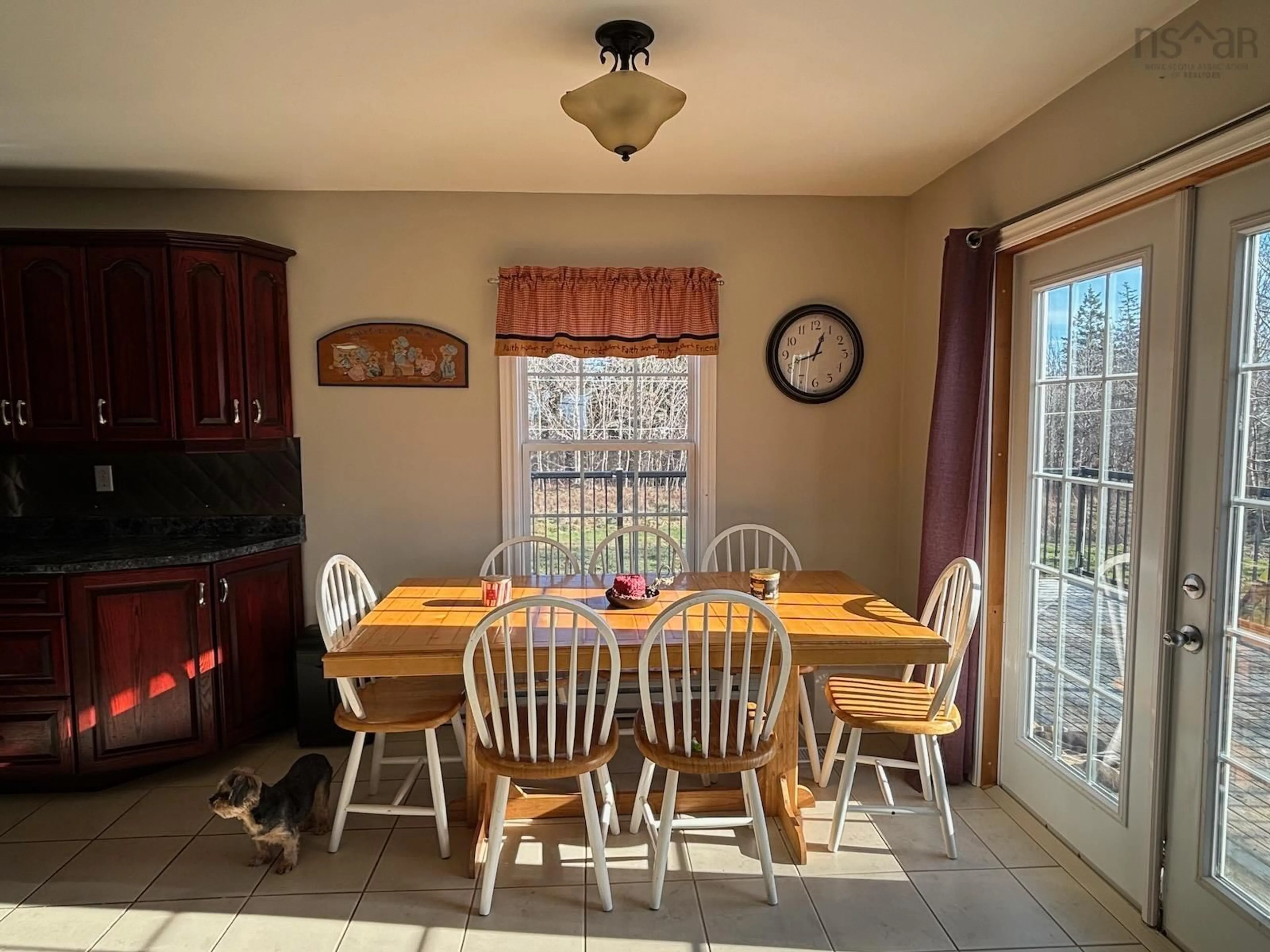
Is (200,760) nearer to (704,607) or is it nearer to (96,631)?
(96,631)

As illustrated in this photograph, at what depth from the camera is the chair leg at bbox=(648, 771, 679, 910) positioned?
2.18 m

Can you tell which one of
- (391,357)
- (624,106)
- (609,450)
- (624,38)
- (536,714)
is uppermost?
(624,38)

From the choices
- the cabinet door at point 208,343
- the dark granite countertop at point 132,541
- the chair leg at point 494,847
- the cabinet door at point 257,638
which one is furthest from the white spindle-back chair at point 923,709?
the cabinet door at point 208,343

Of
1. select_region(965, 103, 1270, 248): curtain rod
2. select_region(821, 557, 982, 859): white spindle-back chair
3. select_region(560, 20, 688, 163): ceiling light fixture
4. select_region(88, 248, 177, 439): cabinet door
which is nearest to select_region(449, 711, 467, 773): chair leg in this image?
select_region(821, 557, 982, 859): white spindle-back chair

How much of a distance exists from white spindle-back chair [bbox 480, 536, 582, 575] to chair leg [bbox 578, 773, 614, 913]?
1.19 m

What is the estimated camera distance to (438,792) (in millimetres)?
2408

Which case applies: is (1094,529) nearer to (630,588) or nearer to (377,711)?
(630,588)

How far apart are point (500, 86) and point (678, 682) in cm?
224

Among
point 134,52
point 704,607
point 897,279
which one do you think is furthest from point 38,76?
point 897,279

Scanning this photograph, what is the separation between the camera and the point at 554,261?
3451mm

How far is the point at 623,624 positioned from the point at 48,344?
8.47ft

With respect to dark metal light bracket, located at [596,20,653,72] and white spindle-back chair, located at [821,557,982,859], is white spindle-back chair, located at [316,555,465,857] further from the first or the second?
dark metal light bracket, located at [596,20,653,72]

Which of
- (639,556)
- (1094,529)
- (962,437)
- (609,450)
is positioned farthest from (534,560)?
(1094,529)

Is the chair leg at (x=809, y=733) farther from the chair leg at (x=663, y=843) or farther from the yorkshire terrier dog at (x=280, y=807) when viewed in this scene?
the yorkshire terrier dog at (x=280, y=807)
